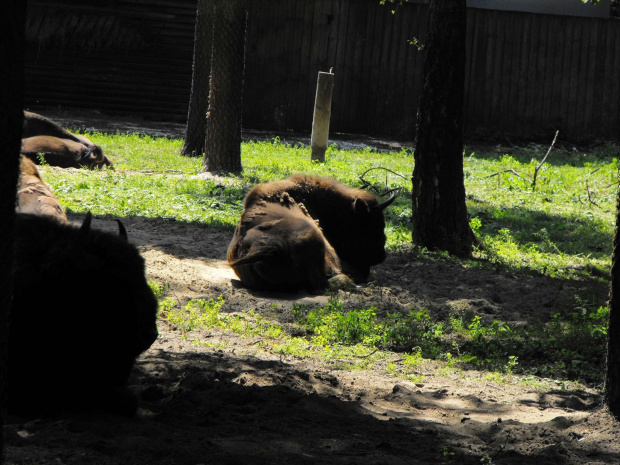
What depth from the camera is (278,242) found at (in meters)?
7.34

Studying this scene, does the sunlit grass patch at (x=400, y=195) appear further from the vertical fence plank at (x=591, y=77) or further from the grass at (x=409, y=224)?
the vertical fence plank at (x=591, y=77)

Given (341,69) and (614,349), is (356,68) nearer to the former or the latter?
(341,69)

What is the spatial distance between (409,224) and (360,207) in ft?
7.76

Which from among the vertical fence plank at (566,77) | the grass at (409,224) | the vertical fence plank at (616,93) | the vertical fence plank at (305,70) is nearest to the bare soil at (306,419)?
the grass at (409,224)

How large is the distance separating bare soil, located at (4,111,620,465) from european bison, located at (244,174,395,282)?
141 cm

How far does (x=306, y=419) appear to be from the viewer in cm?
399

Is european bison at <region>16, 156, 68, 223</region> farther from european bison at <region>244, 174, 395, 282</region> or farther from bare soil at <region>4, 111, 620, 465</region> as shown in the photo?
european bison at <region>244, 174, 395, 282</region>

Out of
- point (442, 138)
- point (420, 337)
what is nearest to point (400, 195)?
point (442, 138)

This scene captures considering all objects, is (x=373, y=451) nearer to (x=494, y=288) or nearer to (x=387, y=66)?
(x=494, y=288)

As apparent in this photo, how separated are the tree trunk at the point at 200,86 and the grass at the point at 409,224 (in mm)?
498

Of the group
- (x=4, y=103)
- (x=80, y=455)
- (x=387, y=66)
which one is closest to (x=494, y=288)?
(x=80, y=455)

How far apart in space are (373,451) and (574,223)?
341 inches

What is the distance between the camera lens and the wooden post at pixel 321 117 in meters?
15.1

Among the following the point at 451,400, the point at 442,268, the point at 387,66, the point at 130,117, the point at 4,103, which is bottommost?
the point at 451,400
